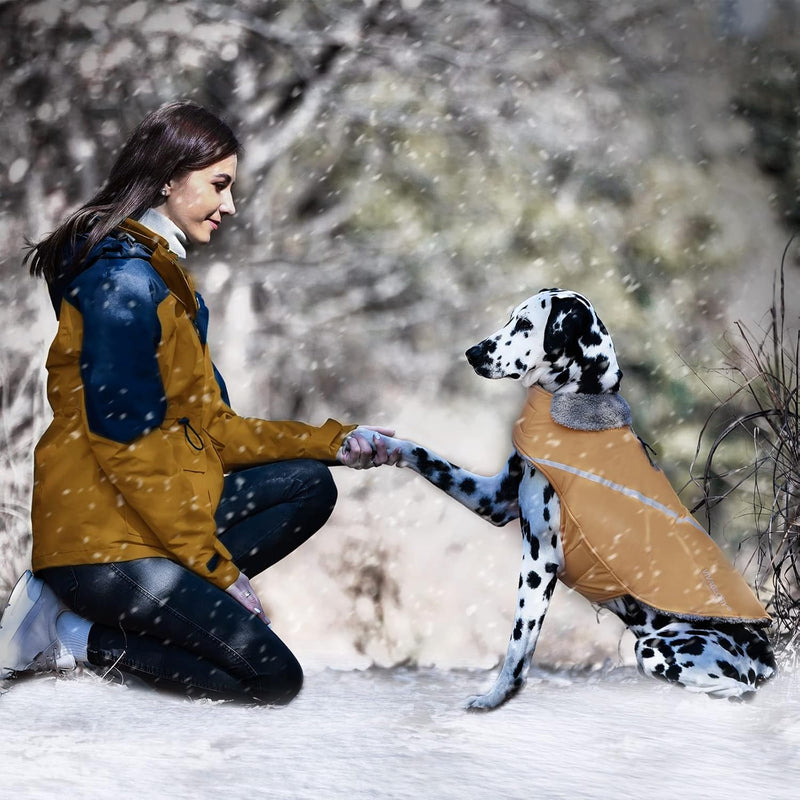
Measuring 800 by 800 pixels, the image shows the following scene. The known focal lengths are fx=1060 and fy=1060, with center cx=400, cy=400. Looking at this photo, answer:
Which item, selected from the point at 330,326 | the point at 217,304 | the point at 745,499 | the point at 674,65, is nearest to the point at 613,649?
the point at 745,499

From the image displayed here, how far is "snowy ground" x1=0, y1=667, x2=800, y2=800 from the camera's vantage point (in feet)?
6.64

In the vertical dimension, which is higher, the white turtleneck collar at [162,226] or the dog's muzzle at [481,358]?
the white turtleneck collar at [162,226]

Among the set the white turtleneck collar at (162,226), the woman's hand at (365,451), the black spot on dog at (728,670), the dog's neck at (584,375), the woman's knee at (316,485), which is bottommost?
the black spot on dog at (728,670)

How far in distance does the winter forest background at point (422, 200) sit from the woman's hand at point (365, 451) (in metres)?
1.13

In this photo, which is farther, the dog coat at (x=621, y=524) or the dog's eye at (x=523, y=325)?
the dog's eye at (x=523, y=325)

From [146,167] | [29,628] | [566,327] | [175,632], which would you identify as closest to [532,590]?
[566,327]

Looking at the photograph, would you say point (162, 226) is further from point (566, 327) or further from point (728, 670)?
point (728, 670)

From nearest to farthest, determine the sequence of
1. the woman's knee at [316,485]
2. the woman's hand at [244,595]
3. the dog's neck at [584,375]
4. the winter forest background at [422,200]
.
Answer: the woman's hand at [244,595] → the dog's neck at [584,375] → the woman's knee at [316,485] → the winter forest background at [422,200]

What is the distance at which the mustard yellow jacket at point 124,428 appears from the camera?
95.7 inches

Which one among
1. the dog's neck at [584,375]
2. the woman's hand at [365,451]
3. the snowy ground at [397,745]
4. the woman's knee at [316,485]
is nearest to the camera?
the snowy ground at [397,745]

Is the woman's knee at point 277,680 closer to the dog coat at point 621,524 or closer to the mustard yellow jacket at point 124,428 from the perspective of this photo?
the mustard yellow jacket at point 124,428

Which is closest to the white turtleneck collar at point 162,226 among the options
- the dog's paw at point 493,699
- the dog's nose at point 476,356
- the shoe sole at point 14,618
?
the dog's nose at point 476,356

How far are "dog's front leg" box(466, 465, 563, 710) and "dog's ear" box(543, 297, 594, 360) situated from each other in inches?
13.4

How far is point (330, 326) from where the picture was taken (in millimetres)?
4035
